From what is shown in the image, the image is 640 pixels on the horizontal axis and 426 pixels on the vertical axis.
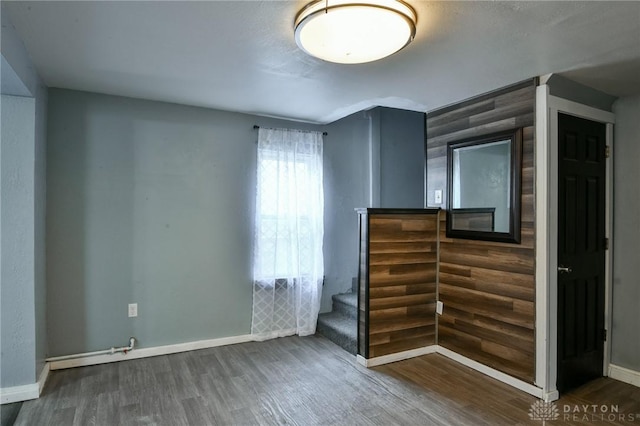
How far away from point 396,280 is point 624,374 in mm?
1890

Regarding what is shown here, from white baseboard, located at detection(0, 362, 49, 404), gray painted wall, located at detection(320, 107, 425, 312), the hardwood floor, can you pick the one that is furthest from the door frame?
white baseboard, located at detection(0, 362, 49, 404)

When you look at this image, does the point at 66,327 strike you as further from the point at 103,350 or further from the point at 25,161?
the point at 25,161

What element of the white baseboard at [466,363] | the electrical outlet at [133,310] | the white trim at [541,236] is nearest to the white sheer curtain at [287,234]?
the white baseboard at [466,363]

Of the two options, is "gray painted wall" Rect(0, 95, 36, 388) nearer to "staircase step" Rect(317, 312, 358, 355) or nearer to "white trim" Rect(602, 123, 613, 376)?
"staircase step" Rect(317, 312, 358, 355)

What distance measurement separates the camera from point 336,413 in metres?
2.40

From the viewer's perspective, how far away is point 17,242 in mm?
2500

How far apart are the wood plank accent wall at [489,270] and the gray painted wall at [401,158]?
3.26 feet

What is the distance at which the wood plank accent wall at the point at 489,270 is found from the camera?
8.77 feet

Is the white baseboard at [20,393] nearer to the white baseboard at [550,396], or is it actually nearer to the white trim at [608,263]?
the white baseboard at [550,396]

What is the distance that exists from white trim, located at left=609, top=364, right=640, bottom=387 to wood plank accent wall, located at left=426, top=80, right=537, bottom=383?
0.94 meters

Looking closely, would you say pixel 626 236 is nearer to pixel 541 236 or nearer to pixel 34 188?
pixel 541 236

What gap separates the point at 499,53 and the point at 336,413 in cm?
247

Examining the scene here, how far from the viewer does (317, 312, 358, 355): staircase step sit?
11.3ft

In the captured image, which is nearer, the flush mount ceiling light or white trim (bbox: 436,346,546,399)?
the flush mount ceiling light
